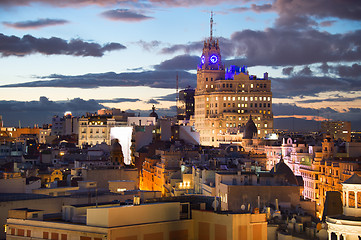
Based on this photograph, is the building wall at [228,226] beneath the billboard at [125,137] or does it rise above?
beneath

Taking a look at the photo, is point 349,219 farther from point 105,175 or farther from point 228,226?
point 105,175

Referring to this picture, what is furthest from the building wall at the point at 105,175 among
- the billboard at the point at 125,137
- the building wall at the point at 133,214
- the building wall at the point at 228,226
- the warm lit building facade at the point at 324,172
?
the billboard at the point at 125,137

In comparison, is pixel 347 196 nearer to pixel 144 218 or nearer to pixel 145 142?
pixel 144 218

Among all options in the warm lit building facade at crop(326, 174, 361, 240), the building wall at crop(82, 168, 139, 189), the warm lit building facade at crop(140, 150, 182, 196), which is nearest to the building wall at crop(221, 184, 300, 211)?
the warm lit building facade at crop(140, 150, 182, 196)

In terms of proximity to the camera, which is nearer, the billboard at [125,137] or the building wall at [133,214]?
the building wall at [133,214]

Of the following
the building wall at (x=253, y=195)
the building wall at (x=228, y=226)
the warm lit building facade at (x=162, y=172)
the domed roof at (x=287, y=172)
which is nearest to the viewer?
the building wall at (x=228, y=226)

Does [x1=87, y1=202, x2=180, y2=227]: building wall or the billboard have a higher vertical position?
the billboard

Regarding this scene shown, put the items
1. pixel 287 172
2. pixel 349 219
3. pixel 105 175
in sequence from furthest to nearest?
pixel 105 175, pixel 287 172, pixel 349 219

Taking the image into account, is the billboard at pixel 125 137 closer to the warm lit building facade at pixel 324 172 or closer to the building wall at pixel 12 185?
the warm lit building facade at pixel 324 172

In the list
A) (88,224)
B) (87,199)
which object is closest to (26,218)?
(88,224)

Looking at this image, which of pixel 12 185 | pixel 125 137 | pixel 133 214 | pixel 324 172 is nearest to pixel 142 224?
pixel 133 214

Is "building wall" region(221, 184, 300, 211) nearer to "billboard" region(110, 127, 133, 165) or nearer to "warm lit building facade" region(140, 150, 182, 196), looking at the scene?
"warm lit building facade" region(140, 150, 182, 196)

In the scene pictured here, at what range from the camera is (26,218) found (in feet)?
140

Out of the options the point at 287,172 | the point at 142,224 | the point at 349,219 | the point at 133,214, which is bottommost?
the point at 142,224
